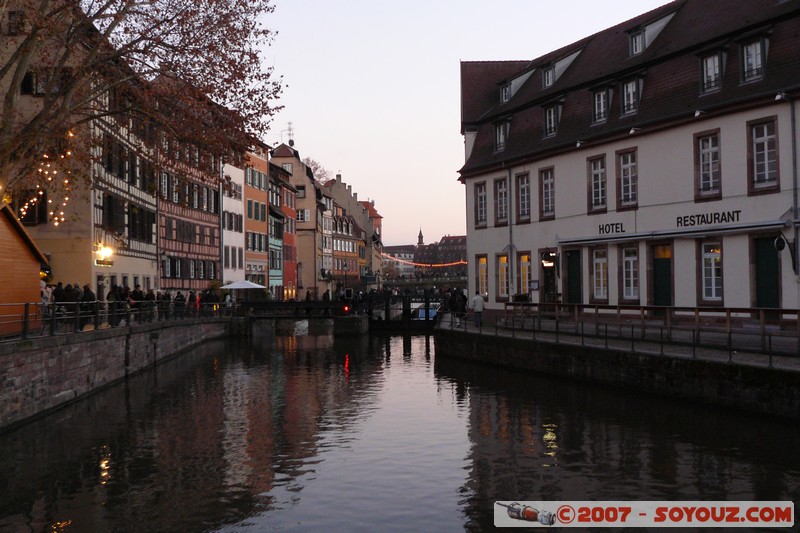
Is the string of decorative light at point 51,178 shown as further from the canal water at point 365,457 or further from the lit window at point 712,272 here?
the lit window at point 712,272

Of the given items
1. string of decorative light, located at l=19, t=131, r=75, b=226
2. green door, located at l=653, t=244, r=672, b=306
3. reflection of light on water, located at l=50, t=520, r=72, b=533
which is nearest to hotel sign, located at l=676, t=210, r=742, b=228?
green door, located at l=653, t=244, r=672, b=306

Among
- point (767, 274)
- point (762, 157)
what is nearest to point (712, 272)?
point (767, 274)

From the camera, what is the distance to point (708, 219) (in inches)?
1128

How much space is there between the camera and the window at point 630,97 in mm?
32250

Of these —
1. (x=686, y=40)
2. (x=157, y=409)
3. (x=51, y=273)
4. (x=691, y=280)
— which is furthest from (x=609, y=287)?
(x=51, y=273)

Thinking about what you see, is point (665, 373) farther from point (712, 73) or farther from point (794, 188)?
point (712, 73)

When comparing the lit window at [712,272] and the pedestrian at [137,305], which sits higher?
the lit window at [712,272]

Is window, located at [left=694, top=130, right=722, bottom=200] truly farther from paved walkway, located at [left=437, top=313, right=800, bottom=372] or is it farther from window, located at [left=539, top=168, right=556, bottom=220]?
window, located at [left=539, top=168, right=556, bottom=220]

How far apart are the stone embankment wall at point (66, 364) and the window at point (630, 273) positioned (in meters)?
16.5

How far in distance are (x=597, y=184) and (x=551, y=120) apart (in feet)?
14.6

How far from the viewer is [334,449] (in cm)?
1655

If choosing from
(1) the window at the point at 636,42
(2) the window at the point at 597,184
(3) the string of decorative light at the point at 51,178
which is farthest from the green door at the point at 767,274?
(3) the string of decorative light at the point at 51,178

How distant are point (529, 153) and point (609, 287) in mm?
7349

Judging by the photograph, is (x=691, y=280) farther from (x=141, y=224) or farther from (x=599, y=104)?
(x=141, y=224)
